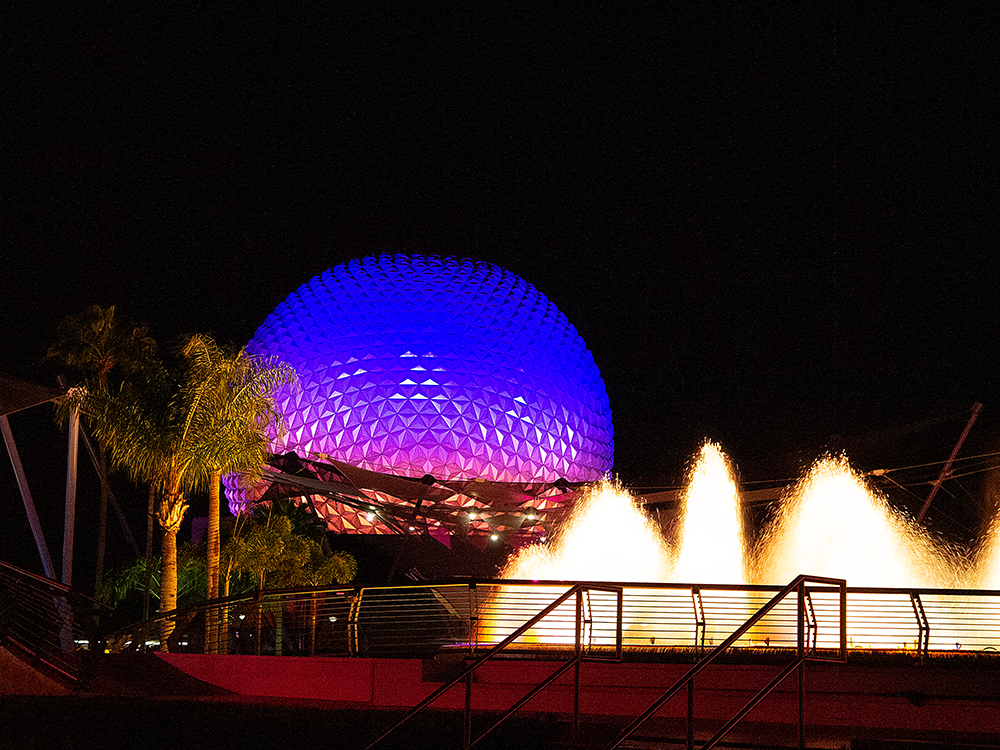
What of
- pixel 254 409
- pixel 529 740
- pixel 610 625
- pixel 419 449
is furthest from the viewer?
pixel 419 449

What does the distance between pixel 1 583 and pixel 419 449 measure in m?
22.8

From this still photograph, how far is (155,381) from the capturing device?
20.9 m

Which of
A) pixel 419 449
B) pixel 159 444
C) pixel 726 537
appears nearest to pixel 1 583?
pixel 159 444

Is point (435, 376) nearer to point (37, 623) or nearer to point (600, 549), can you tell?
point (600, 549)

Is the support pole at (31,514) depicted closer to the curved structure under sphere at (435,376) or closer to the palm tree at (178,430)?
the palm tree at (178,430)

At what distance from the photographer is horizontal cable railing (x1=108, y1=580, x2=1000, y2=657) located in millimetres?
12719

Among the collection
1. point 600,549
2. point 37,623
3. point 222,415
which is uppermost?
point 222,415

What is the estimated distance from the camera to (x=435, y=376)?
122 ft

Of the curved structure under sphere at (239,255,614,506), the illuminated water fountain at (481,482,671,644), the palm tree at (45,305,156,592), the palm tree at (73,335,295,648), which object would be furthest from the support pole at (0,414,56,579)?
the curved structure under sphere at (239,255,614,506)

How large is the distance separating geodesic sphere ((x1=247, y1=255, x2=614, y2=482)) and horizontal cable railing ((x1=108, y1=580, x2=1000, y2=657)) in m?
14.1

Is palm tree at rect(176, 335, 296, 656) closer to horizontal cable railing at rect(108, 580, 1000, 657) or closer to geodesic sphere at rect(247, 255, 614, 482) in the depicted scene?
horizontal cable railing at rect(108, 580, 1000, 657)

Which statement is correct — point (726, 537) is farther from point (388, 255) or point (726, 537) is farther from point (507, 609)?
point (388, 255)

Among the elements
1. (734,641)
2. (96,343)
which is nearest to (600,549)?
(96,343)

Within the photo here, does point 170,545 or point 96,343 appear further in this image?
point 96,343
